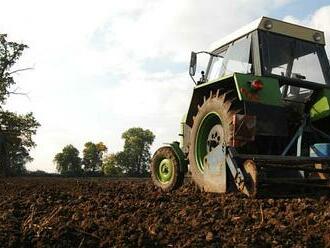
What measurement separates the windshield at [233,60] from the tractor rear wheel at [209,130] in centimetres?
60

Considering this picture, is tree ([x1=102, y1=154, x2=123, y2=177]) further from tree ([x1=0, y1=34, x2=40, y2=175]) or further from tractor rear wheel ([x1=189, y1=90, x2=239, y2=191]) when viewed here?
tractor rear wheel ([x1=189, y1=90, x2=239, y2=191])

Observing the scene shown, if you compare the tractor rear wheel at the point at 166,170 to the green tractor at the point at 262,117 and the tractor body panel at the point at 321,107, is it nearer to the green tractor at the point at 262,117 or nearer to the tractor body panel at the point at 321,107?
the green tractor at the point at 262,117

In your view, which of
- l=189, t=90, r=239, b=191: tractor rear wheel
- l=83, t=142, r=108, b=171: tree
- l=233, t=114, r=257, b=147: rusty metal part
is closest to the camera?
l=233, t=114, r=257, b=147: rusty metal part

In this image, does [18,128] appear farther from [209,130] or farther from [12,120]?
[209,130]

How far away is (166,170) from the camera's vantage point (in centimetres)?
857

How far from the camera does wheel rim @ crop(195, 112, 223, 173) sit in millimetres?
7125

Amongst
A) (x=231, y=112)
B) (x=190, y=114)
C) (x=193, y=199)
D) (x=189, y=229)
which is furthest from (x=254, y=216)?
(x=190, y=114)

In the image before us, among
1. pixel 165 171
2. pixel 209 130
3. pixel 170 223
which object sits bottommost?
pixel 170 223

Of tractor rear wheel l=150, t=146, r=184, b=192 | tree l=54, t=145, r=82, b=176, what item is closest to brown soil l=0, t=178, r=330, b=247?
tractor rear wheel l=150, t=146, r=184, b=192

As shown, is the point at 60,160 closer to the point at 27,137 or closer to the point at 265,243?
the point at 27,137

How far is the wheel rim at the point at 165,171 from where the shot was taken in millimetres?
8348

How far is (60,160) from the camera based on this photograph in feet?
211

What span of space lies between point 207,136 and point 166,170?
1.40 metres

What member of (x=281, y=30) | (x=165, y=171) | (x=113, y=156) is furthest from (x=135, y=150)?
(x=281, y=30)
